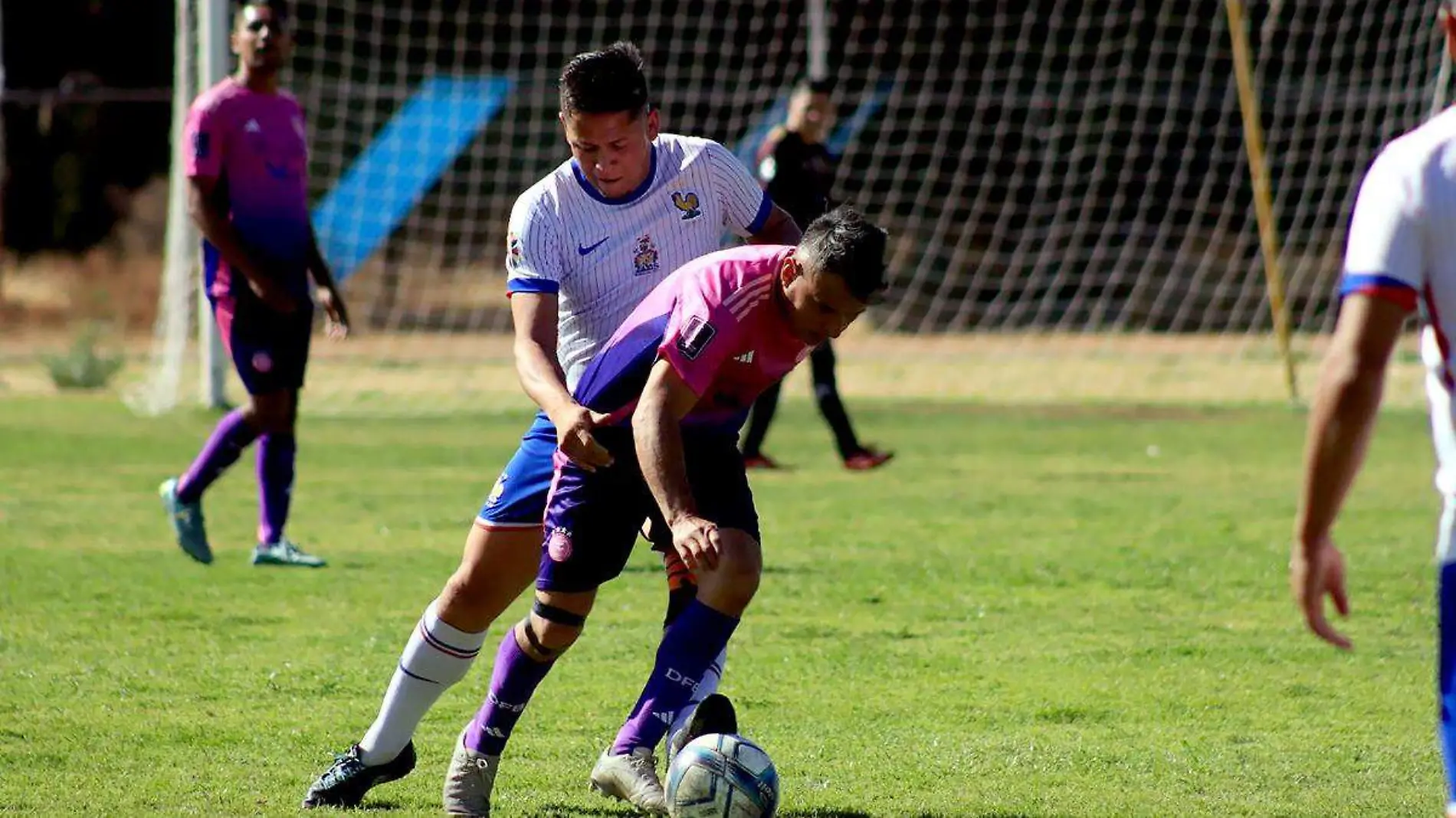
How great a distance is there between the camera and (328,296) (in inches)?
328

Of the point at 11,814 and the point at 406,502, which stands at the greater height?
the point at 11,814

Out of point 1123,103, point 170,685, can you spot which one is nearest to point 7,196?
point 1123,103

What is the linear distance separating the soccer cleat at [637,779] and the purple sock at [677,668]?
24 millimetres

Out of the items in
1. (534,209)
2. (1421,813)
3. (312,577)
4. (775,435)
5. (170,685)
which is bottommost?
(775,435)

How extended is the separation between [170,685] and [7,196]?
2491 cm

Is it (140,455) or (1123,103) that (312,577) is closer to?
(140,455)

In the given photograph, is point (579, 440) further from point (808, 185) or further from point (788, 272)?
point (808, 185)

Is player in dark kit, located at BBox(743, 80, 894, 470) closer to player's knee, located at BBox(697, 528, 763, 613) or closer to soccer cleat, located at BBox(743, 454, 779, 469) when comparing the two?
soccer cleat, located at BBox(743, 454, 779, 469)

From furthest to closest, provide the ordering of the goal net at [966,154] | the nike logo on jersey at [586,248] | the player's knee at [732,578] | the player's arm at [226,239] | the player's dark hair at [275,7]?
the goal net at [966,154]
the player's dark hair at [275,7]
the player's arm at [226,239]
the nike logo on jersey at [586,248]
the player's knee at [732,578]

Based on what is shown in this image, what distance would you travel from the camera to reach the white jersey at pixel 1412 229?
112 inches

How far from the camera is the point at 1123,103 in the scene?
21438 millimetres

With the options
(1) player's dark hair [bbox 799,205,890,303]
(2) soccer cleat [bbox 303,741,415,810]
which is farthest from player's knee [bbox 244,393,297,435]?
(1) player's dark hair [bbox 799,205,890,303]

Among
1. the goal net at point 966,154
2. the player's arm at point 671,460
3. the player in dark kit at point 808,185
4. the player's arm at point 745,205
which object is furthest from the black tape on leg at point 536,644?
the goal net at point 966,154

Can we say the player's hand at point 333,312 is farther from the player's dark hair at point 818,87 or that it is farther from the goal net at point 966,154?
the goal net at point 966,154
